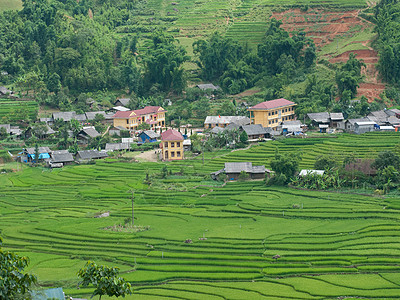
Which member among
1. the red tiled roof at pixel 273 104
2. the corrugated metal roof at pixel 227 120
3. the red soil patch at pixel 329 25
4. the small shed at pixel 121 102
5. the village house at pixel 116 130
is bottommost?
the village house at pixel 116 130

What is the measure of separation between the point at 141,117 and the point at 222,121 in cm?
967

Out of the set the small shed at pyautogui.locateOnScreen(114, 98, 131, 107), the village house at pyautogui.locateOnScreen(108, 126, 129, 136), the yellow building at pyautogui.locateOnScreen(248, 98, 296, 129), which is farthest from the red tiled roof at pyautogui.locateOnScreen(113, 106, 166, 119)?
the yellow building at pyautogui.locateOnScreen(248, 98, 296, 129)

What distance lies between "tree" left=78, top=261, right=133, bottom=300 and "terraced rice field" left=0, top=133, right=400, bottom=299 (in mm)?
8586

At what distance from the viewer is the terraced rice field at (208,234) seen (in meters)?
31.8

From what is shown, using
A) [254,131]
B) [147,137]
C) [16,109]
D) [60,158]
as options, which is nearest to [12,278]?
[60,158]

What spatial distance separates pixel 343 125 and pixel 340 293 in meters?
37.8

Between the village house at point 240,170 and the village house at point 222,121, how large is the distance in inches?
633

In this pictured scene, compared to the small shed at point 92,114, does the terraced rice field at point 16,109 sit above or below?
above

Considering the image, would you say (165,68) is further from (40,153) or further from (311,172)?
(311,172)

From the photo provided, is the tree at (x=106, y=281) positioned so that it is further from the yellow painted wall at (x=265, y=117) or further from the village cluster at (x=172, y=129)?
the yellow painted wall at (x=265, y=117)

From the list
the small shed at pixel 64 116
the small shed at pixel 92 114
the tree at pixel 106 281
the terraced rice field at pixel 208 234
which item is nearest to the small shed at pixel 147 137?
the small shed at pixel 92 114

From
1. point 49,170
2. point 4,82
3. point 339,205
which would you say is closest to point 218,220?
point 339,205

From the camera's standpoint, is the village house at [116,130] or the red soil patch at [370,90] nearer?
the village house at [116,130]

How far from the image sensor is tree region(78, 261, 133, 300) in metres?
21.7
